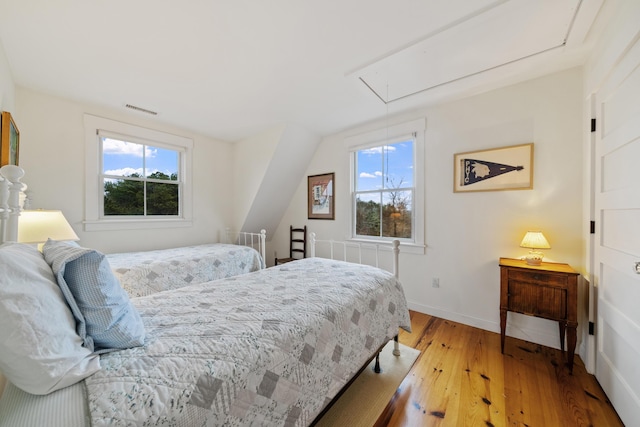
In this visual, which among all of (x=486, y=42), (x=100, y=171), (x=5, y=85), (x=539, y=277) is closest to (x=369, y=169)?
(x=486, y=42)

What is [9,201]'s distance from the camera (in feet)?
3.93

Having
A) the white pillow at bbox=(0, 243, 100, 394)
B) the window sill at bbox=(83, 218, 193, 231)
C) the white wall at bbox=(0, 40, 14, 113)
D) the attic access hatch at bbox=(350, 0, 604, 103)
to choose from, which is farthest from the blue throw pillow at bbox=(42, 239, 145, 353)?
the window sill at bbox=(83, 218, 193, 231)

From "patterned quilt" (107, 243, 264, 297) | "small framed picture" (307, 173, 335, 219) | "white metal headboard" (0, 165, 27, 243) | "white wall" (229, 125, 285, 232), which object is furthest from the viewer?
"small framed picture" (307, 173, 335, 219)

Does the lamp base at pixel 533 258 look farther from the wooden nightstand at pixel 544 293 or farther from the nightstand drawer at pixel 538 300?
the nightstand drawer at pixel 538 300

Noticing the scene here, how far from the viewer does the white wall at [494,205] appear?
205 cm

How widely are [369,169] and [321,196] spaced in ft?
2.80

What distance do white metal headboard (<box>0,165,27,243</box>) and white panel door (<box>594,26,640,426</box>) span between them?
120 inches

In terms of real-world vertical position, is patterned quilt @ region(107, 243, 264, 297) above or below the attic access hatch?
below

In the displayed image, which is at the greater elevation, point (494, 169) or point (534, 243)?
point (494, 169)

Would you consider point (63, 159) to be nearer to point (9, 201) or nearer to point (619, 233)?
point (9, 201)

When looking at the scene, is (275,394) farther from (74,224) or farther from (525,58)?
(74,224)

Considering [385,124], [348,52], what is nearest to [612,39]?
[348,52]

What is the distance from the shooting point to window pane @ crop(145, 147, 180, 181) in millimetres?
3265

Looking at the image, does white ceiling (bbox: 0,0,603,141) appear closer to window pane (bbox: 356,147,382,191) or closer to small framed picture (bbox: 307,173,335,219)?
window pane (bbox: 356,147,382,191)
